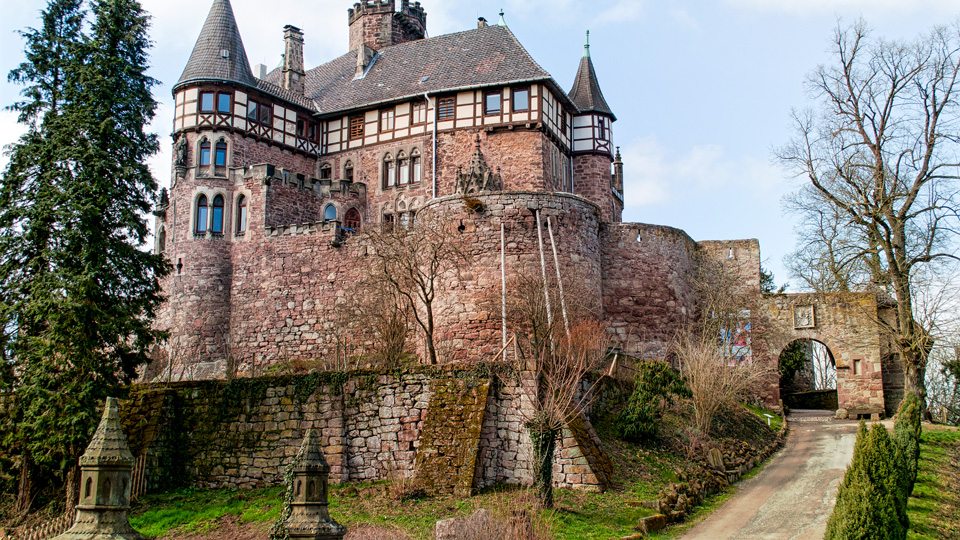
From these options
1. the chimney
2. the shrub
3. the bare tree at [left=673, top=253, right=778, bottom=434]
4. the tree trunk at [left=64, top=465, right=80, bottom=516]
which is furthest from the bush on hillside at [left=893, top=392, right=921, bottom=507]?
the chimney

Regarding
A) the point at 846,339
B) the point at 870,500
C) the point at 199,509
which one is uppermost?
Answer: the point at 846,339

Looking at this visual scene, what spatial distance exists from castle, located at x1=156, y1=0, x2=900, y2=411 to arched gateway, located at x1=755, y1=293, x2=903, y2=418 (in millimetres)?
119

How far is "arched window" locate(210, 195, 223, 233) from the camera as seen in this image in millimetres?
35062

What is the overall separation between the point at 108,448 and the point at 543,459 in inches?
362

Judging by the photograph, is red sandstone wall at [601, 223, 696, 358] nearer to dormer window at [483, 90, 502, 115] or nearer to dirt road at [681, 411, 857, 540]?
dirt road at [681, 411, 857, 540]

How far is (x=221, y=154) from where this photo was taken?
118 ft

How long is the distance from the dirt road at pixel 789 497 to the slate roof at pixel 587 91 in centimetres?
1841

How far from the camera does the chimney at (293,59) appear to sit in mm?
41969

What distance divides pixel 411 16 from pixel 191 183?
1712 centimetres

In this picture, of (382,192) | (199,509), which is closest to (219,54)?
(382,192)

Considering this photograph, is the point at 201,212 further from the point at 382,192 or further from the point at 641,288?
the point at 641,288

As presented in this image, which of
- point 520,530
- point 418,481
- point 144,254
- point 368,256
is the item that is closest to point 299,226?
point 368,256

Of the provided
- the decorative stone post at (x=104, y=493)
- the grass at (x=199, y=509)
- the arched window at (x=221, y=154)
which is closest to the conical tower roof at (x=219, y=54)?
the arched window at (x=221, y=154)

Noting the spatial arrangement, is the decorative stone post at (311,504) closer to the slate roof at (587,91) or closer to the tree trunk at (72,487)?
the tree trunk at (72,487)
